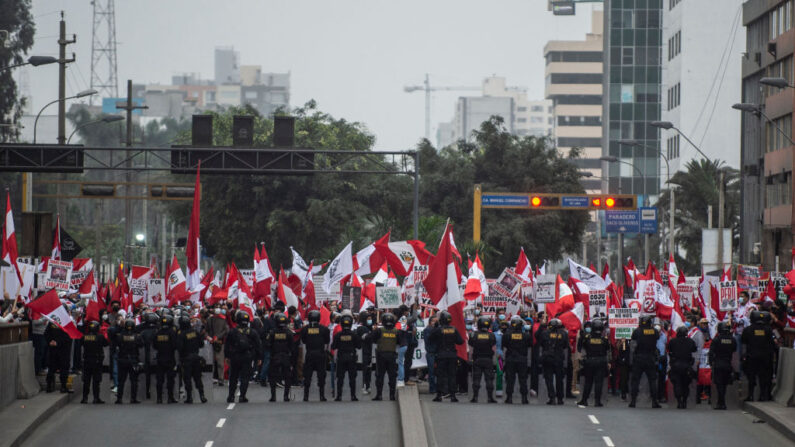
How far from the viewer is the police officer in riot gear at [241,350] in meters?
23.7

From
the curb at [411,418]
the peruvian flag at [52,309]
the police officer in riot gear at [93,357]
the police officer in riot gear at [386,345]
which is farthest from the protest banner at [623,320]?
the peruvian flag at [52,309]

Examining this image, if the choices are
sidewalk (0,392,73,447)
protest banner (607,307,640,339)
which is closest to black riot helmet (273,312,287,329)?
sidewalk (0,392,73,447)

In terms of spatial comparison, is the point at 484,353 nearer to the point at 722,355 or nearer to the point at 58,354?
the point at 722,355

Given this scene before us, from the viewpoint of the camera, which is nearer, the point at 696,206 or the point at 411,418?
the point at 411,418

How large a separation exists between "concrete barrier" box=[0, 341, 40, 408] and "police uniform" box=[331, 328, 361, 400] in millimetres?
5175

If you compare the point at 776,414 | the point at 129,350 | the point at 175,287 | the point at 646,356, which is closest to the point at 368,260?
the point at 175,287

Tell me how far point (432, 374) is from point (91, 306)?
628 cm

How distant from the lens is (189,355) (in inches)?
933

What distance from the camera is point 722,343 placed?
23422 millimetres

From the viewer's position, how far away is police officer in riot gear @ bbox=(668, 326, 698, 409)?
2355cm

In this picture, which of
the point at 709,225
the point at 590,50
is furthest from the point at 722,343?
the point at 590,50

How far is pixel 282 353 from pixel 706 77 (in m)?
72.7

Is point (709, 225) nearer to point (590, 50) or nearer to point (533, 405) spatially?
point (533, 405)

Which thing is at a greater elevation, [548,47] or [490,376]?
[548,47]
